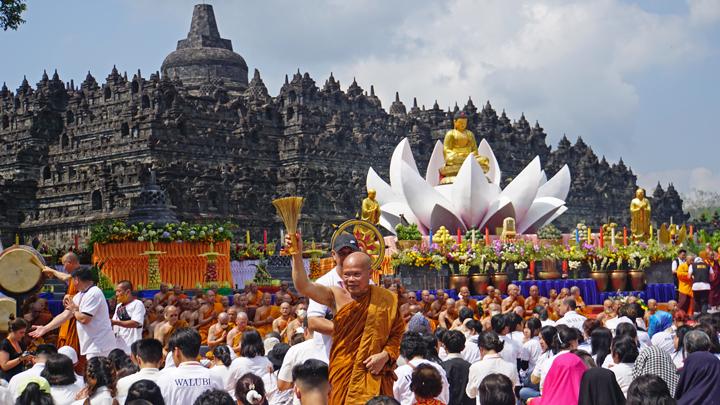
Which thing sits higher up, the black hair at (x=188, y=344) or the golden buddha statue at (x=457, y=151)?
the golden buddha statue at (x=457, y=151)

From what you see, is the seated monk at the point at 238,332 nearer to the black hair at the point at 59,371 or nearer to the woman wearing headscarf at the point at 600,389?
the black hair at the point at 59,371

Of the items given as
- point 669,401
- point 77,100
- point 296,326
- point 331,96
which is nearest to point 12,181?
point 77,100

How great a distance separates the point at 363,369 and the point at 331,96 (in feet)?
174

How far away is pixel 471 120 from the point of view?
6669cm

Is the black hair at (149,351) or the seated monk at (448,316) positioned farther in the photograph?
the seated monk at (448,316)

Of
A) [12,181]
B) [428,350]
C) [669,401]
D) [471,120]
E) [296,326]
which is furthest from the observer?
[471,120]

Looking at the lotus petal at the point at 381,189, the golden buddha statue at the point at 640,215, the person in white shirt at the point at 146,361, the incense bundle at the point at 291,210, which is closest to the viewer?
the incense bundle at the point at 291,210

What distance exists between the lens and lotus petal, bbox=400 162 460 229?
31938 mm

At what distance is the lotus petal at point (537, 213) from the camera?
109ft

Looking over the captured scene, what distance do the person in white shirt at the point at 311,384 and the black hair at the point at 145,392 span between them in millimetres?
899

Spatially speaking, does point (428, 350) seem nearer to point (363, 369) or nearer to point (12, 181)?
point (363, 369)

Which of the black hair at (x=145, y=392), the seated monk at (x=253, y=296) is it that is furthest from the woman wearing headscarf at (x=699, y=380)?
the seated monk at (x=253, y=296)

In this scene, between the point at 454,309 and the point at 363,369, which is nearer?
the point at 363,369

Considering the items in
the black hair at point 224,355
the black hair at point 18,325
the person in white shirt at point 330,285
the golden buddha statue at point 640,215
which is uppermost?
the golden buddha statue at point 640,215
